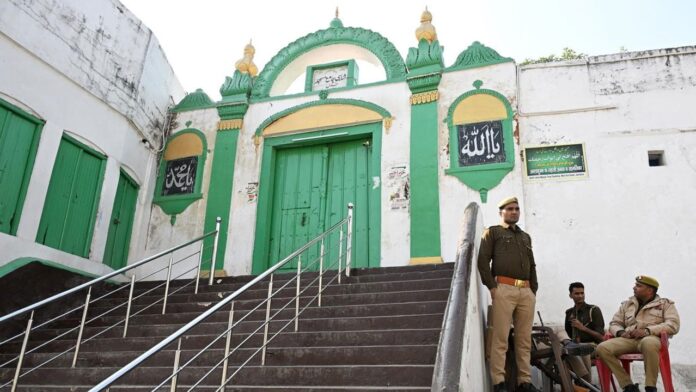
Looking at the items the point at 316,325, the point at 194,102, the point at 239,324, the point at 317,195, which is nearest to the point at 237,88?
the point at 194,102

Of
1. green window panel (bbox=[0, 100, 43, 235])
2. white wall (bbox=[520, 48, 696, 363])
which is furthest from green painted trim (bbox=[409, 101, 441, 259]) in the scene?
green window panel (bbox=[0, 100, 43, 235])

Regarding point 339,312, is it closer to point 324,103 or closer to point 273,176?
point 273,176

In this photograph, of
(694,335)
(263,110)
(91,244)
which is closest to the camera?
(694,335)

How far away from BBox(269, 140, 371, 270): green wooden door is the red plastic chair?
12.6 ft

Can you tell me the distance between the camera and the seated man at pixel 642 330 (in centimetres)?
489

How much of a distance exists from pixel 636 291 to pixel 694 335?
1.86 m

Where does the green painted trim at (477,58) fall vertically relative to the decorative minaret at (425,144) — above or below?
above

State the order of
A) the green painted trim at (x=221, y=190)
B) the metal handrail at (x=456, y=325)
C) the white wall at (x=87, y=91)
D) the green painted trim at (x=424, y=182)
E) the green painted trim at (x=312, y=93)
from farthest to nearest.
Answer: the green painted trim at (x=312, y=93) → the green painted trim at (x=221, y=190) → the green painted trim at (x=424, y=182) → the white wall at (x=87, y=91) → the metal handrail at (x=456, y=325)

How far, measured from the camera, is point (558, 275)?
7375 mm

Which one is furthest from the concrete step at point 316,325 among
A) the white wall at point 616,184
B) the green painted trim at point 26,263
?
the white wall at point 616,184

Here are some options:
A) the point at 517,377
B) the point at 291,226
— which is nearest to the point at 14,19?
the point at 291,226

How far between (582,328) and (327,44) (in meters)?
6.37

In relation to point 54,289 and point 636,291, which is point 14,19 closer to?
point 54,289

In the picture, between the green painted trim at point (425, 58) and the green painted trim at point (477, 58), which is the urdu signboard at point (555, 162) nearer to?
the green painted trim at point (477, 58)
